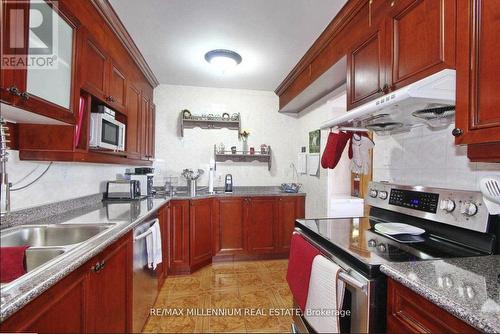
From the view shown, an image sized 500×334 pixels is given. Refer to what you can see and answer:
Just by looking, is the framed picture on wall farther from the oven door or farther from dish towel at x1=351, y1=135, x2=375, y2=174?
the oven door

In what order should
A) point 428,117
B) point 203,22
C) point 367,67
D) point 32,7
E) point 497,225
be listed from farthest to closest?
point 203,22
point 367,67
point 428,117
point 32,7
point 497,225

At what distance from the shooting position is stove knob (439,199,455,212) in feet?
3.56

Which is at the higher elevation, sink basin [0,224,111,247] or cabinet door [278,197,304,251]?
sink basin [0,224,111,247]

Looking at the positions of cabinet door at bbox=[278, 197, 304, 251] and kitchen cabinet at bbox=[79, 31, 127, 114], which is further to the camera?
cabinet door at bbox=[278, 197, 304, 251]

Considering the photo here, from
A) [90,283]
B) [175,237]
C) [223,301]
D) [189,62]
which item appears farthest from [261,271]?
[189,62]

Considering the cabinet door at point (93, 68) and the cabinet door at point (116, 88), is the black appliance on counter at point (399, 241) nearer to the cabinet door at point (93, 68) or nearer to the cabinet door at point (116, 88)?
the cabinet door at point (93, 68)

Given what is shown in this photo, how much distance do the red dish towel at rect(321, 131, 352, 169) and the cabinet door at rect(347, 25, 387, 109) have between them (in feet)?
0.78

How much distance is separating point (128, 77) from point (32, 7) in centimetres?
128

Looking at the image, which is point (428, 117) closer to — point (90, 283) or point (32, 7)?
point (90, 283)

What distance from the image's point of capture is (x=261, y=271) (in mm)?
2729

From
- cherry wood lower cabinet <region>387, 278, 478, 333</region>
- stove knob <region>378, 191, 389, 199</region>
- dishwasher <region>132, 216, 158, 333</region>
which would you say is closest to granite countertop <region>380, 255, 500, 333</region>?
cherry wood lower cabinet <region>387, 278, 478, 333</region>

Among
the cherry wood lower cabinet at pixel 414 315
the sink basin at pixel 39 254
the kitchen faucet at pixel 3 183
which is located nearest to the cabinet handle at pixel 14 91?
the kitchen faucet at pixel 3 183

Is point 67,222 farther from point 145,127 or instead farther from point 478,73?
point 478,73

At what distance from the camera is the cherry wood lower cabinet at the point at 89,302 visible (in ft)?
2.35
